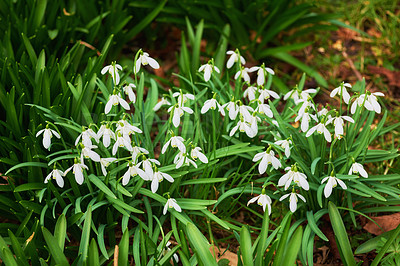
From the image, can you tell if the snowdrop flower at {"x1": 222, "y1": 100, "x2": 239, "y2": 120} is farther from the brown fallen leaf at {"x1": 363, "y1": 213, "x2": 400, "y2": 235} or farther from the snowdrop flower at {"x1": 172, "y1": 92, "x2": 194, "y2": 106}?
the brown fallen leaf at {"x1": 363, "y1": 213, "x2": 400, "y2": 235}

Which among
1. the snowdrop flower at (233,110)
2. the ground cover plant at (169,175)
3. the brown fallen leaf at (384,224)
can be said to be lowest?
the brown fallen leaf at (384,224)

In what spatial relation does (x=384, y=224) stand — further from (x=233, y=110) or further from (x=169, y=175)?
(x=169, y=175)

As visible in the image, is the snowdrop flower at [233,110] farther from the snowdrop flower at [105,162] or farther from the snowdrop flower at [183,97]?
the snowdrop flower at [105,162]

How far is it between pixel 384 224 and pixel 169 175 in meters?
1.23

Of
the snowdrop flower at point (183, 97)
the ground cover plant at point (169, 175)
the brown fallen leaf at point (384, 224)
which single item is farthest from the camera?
the brown fallen leaf at point (384, 224)

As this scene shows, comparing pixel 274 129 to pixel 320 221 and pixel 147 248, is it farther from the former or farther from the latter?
pixel 147 248

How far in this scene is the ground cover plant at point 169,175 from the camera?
2.24 m

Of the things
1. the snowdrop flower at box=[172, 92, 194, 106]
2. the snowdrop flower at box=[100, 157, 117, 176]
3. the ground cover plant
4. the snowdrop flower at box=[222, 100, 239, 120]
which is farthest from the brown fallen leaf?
the snowdrop flower at box=[100, 157, 117, 176]

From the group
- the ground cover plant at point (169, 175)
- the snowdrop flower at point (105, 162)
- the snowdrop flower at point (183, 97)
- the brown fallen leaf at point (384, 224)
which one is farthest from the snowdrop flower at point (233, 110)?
the brown fallen leaf at point (384, 224)

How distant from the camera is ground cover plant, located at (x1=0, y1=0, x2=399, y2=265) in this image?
2236mm

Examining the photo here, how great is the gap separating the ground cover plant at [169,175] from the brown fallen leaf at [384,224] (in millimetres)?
96

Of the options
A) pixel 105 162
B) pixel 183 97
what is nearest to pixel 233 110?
pixel 183 97

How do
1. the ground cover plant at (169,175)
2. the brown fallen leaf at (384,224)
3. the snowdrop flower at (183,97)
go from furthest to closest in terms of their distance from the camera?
the brown fallen leaf at (384,224) → the snowdrop flower at (183,97) → the ground cover plant at (169,175)

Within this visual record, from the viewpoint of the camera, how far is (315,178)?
2.56 metres
